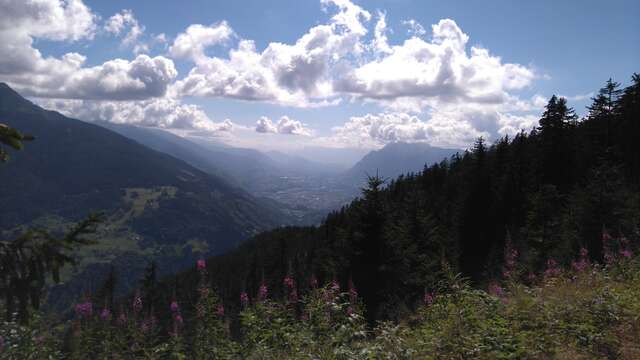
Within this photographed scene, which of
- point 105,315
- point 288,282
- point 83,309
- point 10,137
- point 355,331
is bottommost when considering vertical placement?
point 105,315

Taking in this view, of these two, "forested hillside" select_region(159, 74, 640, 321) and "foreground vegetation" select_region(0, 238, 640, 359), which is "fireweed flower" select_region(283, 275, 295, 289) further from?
"forested hillside" select_region(159, 74, 640, 321)

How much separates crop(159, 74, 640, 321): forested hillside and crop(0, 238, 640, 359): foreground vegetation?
455 inches

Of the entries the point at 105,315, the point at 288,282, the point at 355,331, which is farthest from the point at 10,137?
the point at 288,282

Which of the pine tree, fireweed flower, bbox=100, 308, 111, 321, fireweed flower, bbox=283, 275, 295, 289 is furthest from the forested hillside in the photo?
the pine tree

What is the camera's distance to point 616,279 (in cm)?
1103

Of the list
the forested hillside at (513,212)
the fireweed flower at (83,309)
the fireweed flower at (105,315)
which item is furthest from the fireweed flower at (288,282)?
the forested hillside at (513,212)

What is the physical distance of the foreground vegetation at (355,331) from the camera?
7.11m

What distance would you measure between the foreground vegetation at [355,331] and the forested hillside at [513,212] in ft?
37.9

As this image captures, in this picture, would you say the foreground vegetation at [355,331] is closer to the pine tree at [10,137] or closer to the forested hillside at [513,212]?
the pine tree at [10,137]

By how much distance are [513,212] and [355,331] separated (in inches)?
1558

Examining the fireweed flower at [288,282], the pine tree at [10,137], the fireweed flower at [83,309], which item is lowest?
the fireweed flower at [83,309]

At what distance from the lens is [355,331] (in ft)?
25.6

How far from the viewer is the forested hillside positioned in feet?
76.5

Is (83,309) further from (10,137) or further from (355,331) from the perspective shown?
(355,331)
